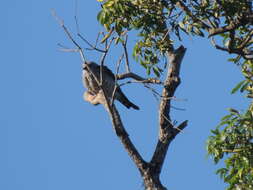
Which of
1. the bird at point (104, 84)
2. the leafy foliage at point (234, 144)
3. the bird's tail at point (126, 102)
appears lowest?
the leafy foliage at point (234, 144)

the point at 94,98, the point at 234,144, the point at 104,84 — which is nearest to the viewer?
the point at 234,144

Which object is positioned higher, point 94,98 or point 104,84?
point 104,84

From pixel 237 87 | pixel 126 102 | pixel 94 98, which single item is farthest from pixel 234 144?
pixel 126 102

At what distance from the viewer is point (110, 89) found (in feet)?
34.0

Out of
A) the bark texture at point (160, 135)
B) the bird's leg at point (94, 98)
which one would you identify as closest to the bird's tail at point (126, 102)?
the bird's leg at point (94, 98)

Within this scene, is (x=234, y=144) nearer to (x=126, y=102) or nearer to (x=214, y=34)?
(x=214, y=34)

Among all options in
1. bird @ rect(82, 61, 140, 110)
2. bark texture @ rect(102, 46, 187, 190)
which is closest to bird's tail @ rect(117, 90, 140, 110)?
bird @ rect(82, 61, 140, 110)

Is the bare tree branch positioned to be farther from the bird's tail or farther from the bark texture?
the bird's tail

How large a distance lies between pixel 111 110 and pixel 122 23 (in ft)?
3.74

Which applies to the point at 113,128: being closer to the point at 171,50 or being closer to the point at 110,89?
the point at 171,50

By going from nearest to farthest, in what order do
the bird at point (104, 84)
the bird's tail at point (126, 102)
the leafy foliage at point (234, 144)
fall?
the leafy foliage at point (234, 144) → the bird at point (104, 84) → the bird's tail at point (126, 102)

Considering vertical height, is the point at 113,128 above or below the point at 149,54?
below

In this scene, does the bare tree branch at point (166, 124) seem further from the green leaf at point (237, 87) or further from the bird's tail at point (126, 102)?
the bird's tail at point (126, 102)

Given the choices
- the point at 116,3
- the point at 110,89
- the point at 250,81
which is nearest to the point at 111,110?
the point at 116,3
